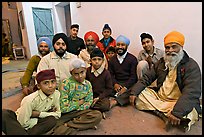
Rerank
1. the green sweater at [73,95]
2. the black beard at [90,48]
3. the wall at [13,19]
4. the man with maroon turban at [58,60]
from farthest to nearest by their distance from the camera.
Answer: the wall at [13,19]
the black beard at [90,48]
the man with maroon turban at [58,60]
the green sweater at [73,95]

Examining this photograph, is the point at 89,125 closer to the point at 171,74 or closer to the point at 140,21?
the point at 171,74

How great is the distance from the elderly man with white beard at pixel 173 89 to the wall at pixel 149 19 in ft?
1.70

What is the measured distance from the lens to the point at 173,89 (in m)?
1.66

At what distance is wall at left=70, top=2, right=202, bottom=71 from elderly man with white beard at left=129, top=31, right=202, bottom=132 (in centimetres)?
52

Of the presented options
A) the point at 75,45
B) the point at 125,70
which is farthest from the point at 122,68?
the point at 75,45

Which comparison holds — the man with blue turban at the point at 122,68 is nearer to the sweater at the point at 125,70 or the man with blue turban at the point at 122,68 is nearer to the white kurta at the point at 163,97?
the sweater at the point at 125,70

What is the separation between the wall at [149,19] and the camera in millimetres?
1973

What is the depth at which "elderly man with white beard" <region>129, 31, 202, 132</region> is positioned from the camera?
1401 mm

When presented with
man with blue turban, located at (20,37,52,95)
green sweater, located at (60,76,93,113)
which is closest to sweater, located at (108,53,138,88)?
green sweater, located at (60,76,93,113)

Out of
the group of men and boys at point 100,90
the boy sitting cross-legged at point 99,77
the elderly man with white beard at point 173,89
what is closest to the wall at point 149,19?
the group of men and boys at point 100,90

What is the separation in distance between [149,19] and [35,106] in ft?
6.43

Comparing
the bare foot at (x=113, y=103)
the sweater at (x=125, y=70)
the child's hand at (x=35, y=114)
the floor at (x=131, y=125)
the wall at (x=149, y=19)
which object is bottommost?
the floor at (x=131, y=125)

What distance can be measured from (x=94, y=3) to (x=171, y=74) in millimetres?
2326

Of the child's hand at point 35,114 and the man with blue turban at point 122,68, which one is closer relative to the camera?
the child's hand at point 35,114
